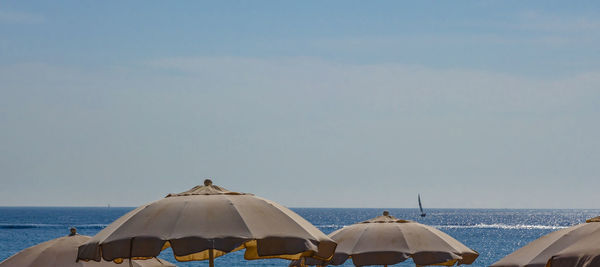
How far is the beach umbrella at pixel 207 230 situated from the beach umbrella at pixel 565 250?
7.21 feet

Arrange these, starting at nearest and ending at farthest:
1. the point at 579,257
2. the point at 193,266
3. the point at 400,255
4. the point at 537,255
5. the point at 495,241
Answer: the point at 579,257
the point at 537,255
the point at 400,255
the point at 193,266
the point at 495,241

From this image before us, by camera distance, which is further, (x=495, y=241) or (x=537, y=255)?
(x=495, y=241)

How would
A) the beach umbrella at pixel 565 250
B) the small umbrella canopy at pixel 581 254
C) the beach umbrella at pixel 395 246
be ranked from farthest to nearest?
the beach umbrella at pixel 395 246 < the beach umbrella at pixel 565 250 < the small umbrella canopy at pixel 581 254

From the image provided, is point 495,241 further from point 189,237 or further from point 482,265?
point 189,237

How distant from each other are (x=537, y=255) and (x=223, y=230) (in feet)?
11.0

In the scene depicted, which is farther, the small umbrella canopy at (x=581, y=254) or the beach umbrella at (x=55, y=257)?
the beach umbrella at (x=55, y=257)

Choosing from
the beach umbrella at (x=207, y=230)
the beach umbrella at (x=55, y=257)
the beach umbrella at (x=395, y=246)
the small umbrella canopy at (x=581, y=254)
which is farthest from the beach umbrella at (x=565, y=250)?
the beach umbrella at (x=55, y=257)

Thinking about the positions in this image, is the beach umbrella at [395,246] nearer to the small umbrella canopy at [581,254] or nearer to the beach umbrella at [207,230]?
the beach umbrella at [207,230]

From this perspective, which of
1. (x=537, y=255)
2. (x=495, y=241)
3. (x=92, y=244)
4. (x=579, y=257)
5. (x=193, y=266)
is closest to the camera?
(x=579, y=257)

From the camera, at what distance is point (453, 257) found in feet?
47.3

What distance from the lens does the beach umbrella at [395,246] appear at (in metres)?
14.4

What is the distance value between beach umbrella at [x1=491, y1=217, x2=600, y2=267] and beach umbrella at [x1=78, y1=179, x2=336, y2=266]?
220 cm

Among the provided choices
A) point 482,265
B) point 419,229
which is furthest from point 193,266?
point 419,229

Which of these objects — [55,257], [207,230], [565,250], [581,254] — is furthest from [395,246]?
[581,254]
